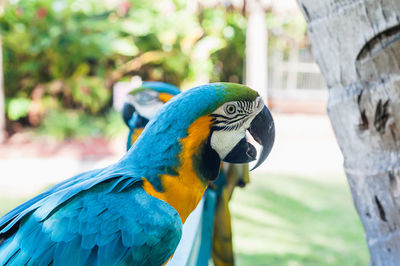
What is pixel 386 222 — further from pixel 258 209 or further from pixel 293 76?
pixel 293 76

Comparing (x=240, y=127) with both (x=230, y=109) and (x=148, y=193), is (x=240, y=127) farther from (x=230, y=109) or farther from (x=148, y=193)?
(x=148, y=193)

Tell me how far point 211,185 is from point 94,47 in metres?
6.16

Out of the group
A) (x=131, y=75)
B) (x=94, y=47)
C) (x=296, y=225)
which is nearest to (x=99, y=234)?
(x=296, y=225)

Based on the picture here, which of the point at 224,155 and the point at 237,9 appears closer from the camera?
the point at 224,155

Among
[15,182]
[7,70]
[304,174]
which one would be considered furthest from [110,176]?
[7,70]

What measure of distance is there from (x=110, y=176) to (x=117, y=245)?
164 mm

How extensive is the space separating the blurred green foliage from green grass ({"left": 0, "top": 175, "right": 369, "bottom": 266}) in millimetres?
3706

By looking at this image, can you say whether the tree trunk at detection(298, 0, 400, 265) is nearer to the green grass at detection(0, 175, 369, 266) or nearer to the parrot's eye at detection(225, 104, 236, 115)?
the parrot's eye at detection(225, 104, 236, 115)

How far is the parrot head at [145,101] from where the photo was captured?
1.52 meters

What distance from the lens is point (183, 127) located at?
0.89 m

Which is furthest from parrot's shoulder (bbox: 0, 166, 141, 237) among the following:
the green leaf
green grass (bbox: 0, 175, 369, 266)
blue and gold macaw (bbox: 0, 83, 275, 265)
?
the green leaf

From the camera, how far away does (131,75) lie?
820 cm

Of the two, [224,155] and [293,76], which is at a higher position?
[293,76]

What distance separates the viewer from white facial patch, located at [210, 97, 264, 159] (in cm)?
90
